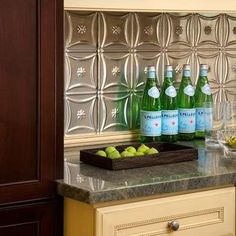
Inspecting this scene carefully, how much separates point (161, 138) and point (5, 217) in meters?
0.86

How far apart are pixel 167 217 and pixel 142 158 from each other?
0.77 ft

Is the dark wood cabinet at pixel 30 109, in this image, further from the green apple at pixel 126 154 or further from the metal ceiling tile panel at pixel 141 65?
the metal ceiling tile panel at pixel 141 65

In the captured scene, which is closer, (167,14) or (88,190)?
(88,190)

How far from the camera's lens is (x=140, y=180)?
6.98 ft

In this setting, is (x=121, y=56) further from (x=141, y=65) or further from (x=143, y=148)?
(x=143, y=148)

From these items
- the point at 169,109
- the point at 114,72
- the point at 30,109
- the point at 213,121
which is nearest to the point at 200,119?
the point at 213,121

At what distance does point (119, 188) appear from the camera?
2.04 m

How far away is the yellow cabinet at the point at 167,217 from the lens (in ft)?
6.77

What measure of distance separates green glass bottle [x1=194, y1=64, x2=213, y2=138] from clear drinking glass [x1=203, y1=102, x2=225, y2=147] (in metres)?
0.05

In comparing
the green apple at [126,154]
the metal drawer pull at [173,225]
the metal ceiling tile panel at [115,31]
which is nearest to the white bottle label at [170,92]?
the metal ceiling tile panel at [115,31]

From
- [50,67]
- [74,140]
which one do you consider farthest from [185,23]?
[50,67]

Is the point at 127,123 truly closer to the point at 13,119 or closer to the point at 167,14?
the point at 167,14

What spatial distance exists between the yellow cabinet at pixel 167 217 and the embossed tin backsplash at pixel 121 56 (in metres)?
0.65

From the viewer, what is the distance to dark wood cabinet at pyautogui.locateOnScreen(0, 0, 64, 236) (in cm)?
203
